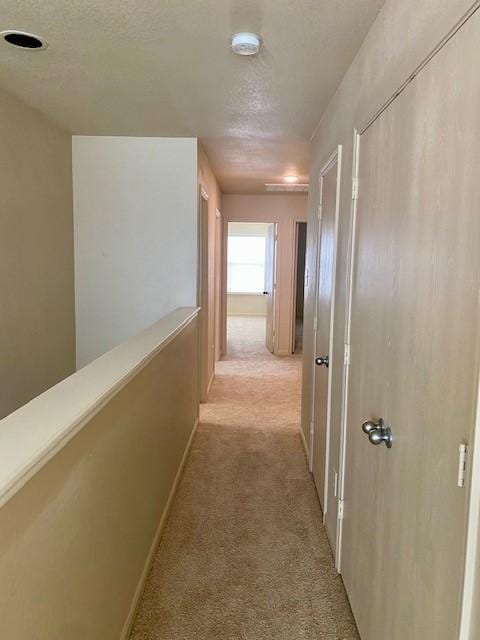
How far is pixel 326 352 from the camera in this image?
2.81 meters

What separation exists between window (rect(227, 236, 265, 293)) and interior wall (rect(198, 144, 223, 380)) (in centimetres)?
479

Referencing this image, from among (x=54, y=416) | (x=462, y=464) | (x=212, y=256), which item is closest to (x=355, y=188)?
(x=462, y=464)

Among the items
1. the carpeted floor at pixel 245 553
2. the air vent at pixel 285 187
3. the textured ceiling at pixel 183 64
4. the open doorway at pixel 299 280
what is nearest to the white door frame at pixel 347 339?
the carpeted floor at pixel 245 553

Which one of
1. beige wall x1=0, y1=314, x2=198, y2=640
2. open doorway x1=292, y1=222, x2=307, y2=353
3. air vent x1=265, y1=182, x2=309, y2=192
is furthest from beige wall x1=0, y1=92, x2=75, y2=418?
open doorway x1=292, y1=222, x2=307, y2=353

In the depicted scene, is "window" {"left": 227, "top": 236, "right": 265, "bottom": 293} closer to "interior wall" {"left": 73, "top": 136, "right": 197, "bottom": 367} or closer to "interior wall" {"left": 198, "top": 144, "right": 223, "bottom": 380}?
"interior wall" {"left": 198, "top": 144, "right": 223, "bottom": 380}

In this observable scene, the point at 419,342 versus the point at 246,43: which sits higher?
the point at 246,43

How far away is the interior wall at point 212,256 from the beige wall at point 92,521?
2.45 m

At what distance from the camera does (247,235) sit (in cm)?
1144

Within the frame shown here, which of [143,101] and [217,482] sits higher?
[143,101]

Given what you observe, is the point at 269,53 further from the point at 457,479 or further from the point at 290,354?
the point at 290,354

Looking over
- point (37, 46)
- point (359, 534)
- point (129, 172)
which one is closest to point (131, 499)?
point (359, 534)

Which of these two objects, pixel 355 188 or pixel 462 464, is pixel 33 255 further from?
pixel 462 464

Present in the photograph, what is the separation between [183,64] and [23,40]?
705 mm

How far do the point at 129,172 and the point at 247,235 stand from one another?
7.67m
